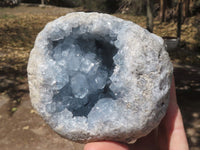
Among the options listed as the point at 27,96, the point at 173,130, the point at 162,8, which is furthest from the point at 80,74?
the point at 162,8

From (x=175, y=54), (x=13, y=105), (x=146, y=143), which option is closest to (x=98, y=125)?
(x=146, y=143)

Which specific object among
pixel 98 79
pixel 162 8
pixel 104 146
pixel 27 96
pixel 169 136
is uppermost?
pixel 98 79

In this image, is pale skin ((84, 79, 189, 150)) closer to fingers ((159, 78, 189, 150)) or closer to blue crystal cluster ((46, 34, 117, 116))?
fingers ((159, 78, 189, 150))

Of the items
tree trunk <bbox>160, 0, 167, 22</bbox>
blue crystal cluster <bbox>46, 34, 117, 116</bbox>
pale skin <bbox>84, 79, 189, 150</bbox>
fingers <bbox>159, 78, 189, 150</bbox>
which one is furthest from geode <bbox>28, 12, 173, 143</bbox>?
tree trunk <bbox>160, 0, 167, 22</bbox>

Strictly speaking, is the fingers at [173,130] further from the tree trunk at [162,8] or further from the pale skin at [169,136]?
the tree trunk at [162,8]

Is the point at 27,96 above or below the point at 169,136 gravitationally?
below

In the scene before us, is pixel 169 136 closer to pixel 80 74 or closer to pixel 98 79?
pixel 98 79

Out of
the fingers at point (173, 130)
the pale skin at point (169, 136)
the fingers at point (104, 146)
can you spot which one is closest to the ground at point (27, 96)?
the pale skin at point (169, 136)
